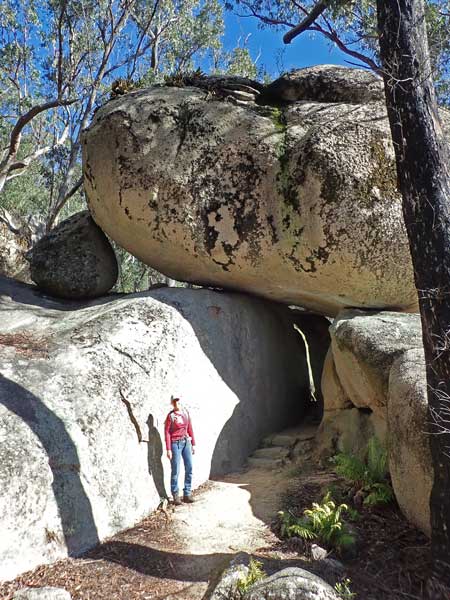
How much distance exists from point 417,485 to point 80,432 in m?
3.71

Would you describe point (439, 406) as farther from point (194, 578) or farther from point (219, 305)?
point (219, 305)

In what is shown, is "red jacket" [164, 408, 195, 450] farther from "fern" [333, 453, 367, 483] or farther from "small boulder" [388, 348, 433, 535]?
"small boulder" [388, 348, 433, 535]

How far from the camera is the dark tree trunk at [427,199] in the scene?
4.55 metres

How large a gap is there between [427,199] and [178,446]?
167 inches

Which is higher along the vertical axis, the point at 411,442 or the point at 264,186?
the point at 264,186

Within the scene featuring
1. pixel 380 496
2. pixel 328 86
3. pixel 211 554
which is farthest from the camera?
pixel 328 86

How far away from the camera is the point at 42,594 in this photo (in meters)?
4.55

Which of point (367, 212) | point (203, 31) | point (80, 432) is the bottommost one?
point (80, 432)

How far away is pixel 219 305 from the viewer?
9.14 meters

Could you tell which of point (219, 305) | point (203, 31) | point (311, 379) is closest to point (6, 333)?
point (219, 305)

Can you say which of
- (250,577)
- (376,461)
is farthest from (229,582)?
(376,461)

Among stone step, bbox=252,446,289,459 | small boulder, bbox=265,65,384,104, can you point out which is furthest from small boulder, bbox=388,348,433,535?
small boulder, bbox=265,65,384,104

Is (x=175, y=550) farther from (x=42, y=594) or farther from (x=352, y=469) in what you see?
(x=352, y=469)

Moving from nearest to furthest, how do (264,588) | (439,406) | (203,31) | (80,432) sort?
(264,588) < (439,406) < (80,432) < (203,31)
